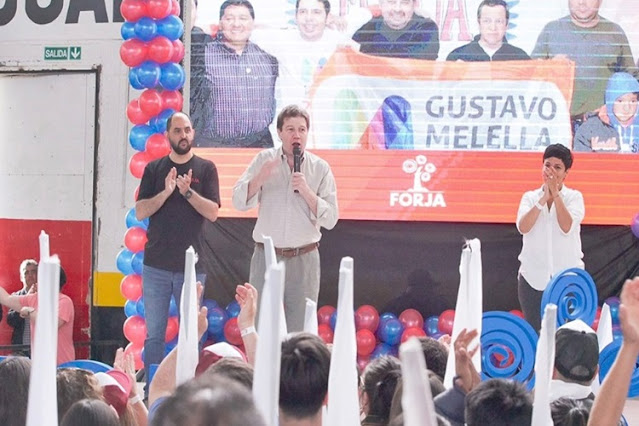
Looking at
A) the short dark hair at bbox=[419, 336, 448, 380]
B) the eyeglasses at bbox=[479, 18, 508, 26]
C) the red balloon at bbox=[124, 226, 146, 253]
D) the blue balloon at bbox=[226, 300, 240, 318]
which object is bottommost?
the blue balloon at bbox=[226, 300, 240, 318]

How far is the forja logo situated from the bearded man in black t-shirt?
2.07 m

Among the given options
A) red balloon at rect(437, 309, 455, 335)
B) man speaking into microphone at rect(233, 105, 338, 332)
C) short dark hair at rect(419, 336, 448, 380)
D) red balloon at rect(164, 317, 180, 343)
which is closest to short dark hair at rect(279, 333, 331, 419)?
short dark hair at rect(419, 336, 448, 380)

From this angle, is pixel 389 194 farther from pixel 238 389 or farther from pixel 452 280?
pixel 238 389

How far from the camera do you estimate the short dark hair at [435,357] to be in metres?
3.58

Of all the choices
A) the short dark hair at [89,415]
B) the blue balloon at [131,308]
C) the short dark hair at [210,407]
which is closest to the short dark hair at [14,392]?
the short dark hair at [89,415]

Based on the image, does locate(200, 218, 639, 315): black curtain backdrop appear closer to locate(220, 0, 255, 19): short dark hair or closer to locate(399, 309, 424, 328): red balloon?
locate(399, 309, 424, 328): red balloon

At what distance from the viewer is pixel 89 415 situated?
2361 mm

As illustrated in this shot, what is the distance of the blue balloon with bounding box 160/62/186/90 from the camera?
7.43 meters

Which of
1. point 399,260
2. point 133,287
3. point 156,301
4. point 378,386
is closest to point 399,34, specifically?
point 399,260

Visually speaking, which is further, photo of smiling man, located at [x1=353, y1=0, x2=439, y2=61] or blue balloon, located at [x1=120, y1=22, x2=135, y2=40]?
photo of smiling man, located at [x1=353, y1=0, x2=439, y2=61]

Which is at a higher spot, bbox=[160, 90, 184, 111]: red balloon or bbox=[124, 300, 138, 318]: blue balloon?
bbox=[160, 90, 184, 111]: red balloon

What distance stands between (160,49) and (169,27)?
0.16m

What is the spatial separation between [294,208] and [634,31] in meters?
3.14

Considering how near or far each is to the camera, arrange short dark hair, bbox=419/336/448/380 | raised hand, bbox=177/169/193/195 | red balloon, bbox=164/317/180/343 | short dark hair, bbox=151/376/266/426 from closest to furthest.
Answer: short dark hair, bbox=151/376/266/426 → short dark hair, bbox=419/336/448/380 → raised hand, bbox=177/169/193/195 → red balloon, bbox=164/317/180/343
